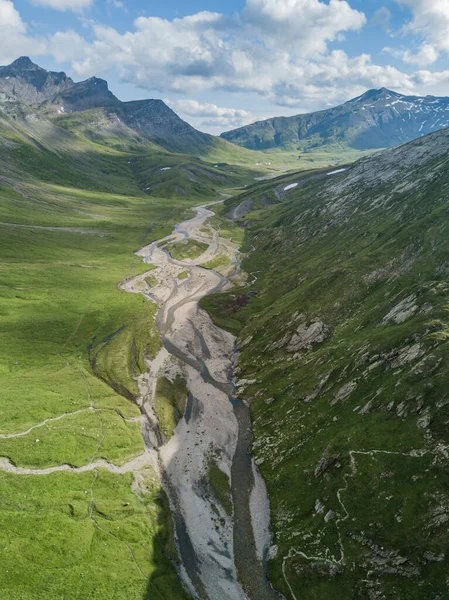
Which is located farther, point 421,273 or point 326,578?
point 421,273

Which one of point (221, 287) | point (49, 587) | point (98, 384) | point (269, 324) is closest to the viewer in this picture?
point (49, 587)

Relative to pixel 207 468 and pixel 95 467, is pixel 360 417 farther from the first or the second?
pixel 95 467

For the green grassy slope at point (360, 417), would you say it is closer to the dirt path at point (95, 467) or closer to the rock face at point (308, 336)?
the rock face at point (308, 336)

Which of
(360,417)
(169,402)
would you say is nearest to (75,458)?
(169,402)

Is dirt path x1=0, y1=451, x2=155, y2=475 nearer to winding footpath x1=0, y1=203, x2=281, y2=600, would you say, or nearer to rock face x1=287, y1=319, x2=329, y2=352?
winding footpath x1=0, y1=203, x2=281, y2=600

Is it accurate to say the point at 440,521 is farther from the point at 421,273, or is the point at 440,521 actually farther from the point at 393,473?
the point at 421,273

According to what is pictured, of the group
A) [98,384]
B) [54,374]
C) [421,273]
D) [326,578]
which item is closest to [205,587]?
[326,578]
